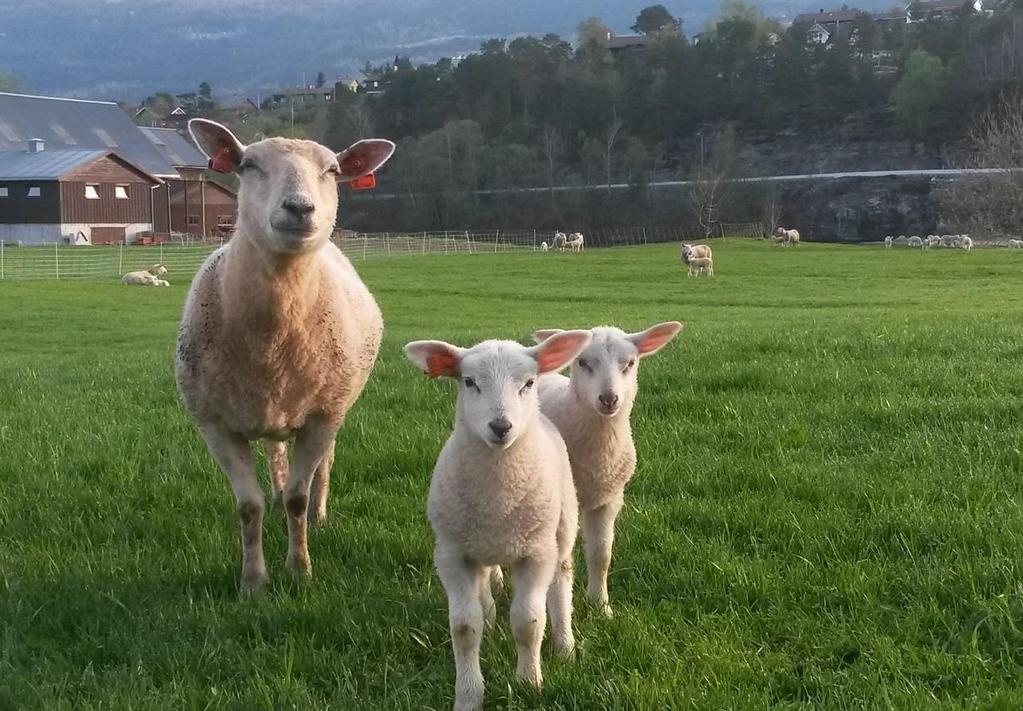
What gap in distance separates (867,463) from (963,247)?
53086 mm

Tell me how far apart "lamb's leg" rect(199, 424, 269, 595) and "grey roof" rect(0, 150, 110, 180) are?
65.5 meters

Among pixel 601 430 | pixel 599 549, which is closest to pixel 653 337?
pixel 601 430

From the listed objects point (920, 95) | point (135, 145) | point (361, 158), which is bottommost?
point (361, 158)

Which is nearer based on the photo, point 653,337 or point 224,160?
point 653,337

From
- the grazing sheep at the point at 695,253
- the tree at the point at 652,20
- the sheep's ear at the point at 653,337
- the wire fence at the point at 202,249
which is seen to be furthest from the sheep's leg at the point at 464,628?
the tree at the point at 652,20

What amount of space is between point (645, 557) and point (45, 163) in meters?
70.4

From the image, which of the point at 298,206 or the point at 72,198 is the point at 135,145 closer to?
the point at 72,198

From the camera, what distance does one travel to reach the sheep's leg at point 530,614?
3.81 m

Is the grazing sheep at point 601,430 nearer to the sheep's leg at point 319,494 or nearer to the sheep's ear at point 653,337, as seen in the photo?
the sheep's ear at point 653,337

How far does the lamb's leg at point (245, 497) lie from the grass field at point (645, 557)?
0.13m

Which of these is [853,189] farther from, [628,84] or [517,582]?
→ [517,582]

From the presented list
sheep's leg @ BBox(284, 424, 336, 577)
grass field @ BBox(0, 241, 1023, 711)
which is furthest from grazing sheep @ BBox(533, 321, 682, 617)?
sheep's leg @ BBox(284, 424, 336, 577)

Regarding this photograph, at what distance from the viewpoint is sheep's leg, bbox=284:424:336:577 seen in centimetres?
527

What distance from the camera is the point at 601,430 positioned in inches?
185
